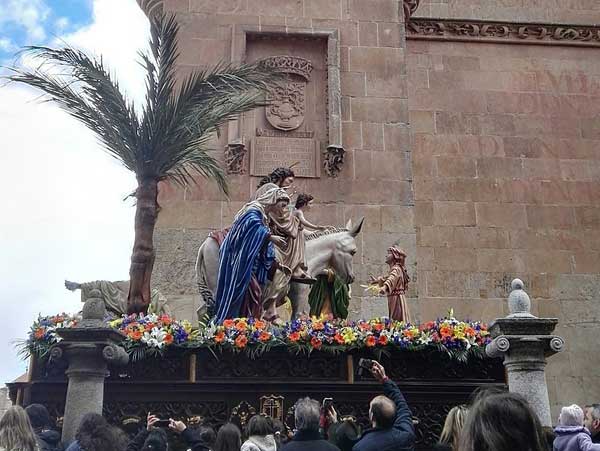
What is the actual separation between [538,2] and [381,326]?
13.2m

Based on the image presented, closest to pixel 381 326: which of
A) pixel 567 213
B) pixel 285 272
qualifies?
pixel 285 272

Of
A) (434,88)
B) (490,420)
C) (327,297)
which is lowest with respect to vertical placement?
(490,420)

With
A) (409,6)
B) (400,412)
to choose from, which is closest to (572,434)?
(400,412)

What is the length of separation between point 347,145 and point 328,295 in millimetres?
4607

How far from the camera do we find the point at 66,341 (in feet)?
24.2

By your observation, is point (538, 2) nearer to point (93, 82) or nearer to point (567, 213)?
point (567, 213)

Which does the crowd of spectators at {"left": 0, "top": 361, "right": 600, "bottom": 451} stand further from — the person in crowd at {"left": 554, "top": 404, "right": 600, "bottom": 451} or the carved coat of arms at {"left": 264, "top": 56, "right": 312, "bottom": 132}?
the carved coat of arms at {"left": 264, "top": 56, "right": 312, "bottom": 132}

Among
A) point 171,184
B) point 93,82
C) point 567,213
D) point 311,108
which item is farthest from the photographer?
point 567,213

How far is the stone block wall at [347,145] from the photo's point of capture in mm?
14141

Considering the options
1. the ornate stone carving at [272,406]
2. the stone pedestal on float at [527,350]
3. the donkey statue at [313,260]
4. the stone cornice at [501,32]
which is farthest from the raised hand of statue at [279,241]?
the stone cornice at [501,32]

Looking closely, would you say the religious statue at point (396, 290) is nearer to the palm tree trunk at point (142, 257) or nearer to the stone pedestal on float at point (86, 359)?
the palm tree trunk at point (142, 257)

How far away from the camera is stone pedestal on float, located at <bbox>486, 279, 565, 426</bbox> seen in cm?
750

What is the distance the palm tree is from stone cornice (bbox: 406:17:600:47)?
7621mm

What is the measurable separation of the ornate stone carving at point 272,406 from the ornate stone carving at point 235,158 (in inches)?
284
